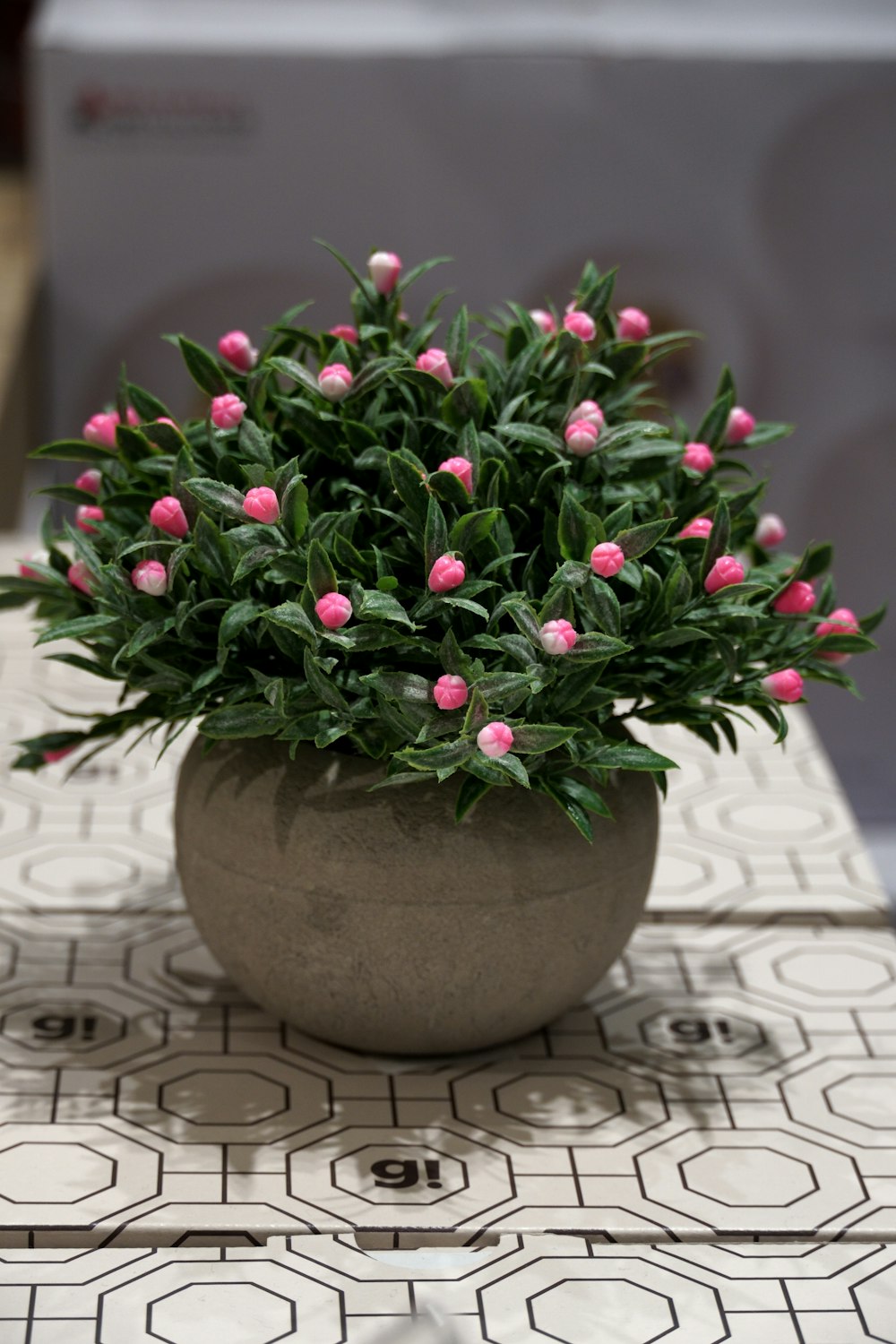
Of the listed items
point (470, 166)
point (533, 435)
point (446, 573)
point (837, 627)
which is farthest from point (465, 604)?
point (470, 166)

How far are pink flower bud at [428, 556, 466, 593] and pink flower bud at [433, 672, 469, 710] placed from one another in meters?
0.04

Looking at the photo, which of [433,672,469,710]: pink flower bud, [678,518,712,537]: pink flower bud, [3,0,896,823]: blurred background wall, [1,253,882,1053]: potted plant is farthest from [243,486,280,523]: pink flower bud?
[3,0,896,823]: blurred background wall

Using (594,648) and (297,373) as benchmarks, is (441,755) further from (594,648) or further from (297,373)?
(297,373)

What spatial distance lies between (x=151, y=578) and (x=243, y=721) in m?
0.08

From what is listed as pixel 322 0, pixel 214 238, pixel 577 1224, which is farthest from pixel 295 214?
pixel 577 1224

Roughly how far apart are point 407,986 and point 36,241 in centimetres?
188

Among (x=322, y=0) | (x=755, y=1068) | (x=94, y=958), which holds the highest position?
(x=322, y=0)

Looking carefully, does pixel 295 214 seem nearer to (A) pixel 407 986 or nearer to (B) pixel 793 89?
(B) pixel 793 89

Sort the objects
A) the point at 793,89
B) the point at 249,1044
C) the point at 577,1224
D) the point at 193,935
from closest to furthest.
Result: 1. the point at 577,1224
2. the point at 249,1044
3. the point at 193,935
4. the point at 793,89

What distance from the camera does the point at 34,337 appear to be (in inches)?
96.6

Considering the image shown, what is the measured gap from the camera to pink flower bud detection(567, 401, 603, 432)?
32.5 inches

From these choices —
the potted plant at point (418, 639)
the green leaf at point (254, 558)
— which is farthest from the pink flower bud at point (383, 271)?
the green leaf at point (254, 558)

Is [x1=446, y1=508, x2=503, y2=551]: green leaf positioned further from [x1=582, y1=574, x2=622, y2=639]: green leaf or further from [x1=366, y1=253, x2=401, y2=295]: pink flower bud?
[x1=366, y1=253, x2=401, y2=295]: pink flower bud

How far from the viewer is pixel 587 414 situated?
827 mm
